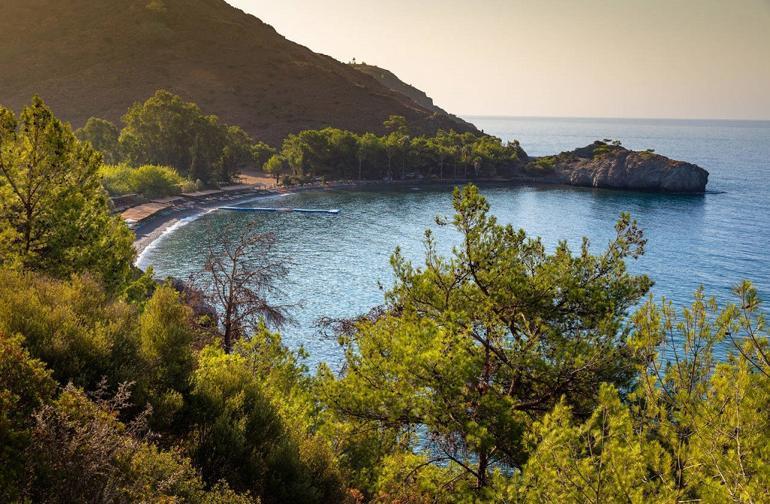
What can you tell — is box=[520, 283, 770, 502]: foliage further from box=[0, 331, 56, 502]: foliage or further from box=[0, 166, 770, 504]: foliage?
box=[0, 331, 56, 502]: foliage

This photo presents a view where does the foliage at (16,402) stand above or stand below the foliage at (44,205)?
below

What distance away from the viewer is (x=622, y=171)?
5689 inches

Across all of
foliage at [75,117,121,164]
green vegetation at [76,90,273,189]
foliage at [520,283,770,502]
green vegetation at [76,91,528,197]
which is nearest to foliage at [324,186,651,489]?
foliage at [520,283,770,502]

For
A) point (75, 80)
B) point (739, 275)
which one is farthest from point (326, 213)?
point (75, 80)

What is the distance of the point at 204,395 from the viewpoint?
1414 cm

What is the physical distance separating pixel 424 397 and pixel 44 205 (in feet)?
55.5

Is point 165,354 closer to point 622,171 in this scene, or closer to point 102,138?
point 102,138

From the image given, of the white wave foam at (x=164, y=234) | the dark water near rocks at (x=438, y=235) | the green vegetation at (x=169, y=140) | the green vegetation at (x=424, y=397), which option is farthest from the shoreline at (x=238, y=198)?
the green vegetation at (x=424, y=397)

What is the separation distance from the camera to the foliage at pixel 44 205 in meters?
21.8

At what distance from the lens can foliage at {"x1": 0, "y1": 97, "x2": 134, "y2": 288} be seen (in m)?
21.8

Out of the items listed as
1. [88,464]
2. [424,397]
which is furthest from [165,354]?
[424,397]

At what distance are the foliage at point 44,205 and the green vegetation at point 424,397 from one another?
0.66 ft

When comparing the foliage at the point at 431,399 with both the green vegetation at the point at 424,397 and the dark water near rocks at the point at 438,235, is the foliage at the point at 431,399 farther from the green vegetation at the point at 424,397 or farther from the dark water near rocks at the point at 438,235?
the dark water near rocks at the point at 438,235

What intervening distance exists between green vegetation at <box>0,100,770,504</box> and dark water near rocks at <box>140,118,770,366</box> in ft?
78.9
